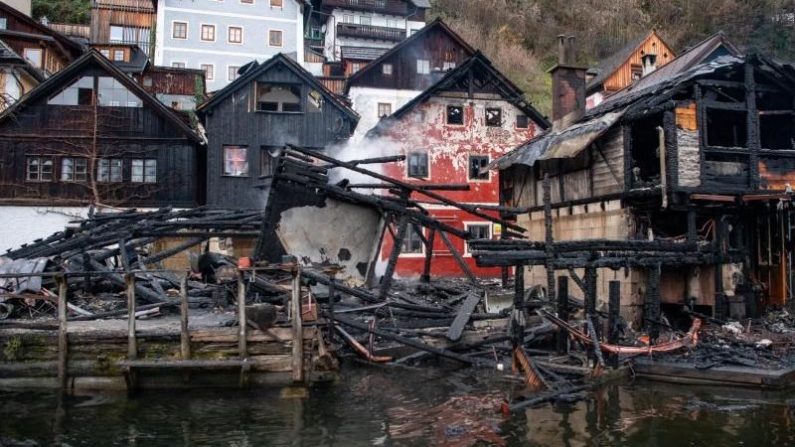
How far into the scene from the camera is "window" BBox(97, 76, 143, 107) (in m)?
30.5

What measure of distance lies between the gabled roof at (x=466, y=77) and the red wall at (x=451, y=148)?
1.22 ft

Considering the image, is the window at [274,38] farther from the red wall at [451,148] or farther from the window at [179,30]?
the red wall at [451,148]

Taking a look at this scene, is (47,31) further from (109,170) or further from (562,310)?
(562,310)

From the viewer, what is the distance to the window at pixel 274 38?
167ft

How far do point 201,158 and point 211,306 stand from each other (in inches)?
737

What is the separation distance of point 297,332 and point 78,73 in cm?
2424

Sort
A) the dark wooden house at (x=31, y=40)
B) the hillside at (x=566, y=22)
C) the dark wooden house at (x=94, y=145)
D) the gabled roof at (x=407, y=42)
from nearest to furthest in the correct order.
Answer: the dark wooden house at (x=94, y=145) < the gabled roof at (x=407, y=42) < the dark wooden house at (x=31, y=40) < the hillside at (x=566, y=22)

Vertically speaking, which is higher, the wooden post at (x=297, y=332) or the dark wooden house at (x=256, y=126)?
the dark wooden house at (x=256, y=126)

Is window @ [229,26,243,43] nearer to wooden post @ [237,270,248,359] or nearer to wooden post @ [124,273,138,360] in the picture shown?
wooden post @ [124,273,138,360]

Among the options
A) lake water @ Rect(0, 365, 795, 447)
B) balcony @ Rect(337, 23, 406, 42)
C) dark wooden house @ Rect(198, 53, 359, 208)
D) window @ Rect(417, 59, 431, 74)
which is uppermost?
balcony @ Rect(337, 23, 406, 42)

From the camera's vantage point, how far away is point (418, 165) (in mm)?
31750

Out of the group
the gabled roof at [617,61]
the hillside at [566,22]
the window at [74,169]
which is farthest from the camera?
the hillside at [566,22]

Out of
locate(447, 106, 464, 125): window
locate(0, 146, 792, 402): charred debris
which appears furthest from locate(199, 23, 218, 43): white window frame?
locate(0, 146, 792, 402): charred debris

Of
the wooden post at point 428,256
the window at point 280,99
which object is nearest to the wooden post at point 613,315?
the wooden post at point 428,256
